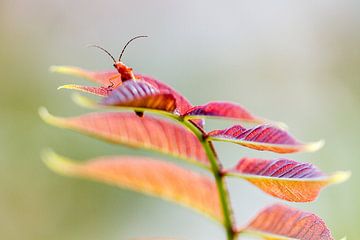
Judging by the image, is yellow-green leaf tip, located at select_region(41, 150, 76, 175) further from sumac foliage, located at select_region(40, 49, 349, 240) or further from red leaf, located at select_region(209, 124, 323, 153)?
red leaf, located at select_region(209, 124, 323, 153)

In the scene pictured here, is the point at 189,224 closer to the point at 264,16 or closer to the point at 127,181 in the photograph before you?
the point at 264,16

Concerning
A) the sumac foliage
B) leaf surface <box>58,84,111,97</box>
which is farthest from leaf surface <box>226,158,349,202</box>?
leaf surface <box>58,84,111,97</box>

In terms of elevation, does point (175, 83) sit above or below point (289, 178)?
below

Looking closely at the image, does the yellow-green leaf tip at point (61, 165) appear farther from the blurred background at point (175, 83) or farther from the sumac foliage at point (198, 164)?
the blurred background at point (175, 83)

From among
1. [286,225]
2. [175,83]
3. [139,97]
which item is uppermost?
[139,97]

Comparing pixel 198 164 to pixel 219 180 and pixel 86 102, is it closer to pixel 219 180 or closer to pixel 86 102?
pixel 219 180

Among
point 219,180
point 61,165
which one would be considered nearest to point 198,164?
point 219,180
